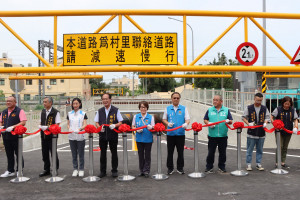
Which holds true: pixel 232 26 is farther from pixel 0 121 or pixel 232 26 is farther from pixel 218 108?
pixel 0 121

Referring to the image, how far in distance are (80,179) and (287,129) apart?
15.8ft

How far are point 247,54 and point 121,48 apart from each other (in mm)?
2659

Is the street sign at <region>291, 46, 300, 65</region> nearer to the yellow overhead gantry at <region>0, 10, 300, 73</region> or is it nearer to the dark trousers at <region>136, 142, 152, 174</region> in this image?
the yellow overhead gantry at <region>0, 10, 300, 73</region>

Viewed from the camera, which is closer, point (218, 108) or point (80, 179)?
point (80, 179)

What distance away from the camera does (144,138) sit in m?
6.48

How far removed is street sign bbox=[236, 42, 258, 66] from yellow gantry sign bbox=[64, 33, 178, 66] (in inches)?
54.6

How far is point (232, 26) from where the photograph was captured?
21.2 ft

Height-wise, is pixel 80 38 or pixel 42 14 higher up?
pixel 42 14

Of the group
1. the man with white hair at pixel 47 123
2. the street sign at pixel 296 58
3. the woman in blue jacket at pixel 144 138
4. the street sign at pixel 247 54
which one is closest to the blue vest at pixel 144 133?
the woman in blue jacket at pixel 144 138

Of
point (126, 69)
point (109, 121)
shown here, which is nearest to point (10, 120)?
point (109, 121)

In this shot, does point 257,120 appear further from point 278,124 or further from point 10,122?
point 10,122

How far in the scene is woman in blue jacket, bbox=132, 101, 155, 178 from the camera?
21.3ft

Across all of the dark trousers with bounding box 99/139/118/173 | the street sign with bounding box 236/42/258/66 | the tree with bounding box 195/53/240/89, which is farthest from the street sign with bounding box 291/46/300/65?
the tree with bounding box 195/53/240/89

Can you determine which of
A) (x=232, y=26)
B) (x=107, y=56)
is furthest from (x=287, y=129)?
(x=107, y=56)
